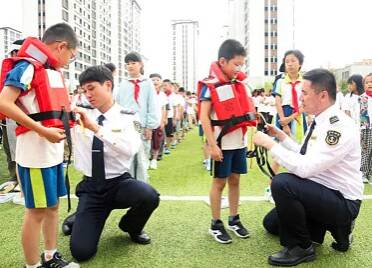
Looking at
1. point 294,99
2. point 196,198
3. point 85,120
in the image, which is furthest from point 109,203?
point 294,99

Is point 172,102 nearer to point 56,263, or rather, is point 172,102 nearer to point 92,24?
point 56,263

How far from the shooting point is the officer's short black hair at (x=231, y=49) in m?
3.04

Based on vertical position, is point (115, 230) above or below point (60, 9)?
below

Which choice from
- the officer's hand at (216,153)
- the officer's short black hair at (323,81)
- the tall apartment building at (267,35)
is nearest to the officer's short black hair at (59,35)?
the officer's hand at (216,153)

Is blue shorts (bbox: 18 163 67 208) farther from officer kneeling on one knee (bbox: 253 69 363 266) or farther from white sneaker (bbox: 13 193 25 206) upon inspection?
white sneaker (bbox: 13 193 25 206)

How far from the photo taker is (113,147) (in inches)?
109

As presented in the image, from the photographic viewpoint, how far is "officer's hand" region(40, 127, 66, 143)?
2225 millimetres

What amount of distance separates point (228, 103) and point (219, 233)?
3.56 feet

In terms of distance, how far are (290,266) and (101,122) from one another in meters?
1.75

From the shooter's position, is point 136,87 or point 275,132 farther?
point 136,87

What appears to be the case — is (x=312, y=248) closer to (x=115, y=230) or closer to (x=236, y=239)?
(x=236, y=239)

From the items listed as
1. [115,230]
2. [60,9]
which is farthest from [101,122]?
[60,9]

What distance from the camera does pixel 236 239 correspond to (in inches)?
126

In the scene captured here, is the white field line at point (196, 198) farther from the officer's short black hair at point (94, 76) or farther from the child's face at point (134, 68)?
the officer's short black hair at point (94, 76)
